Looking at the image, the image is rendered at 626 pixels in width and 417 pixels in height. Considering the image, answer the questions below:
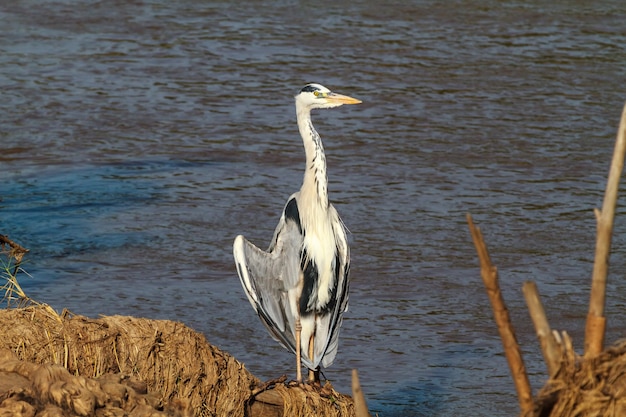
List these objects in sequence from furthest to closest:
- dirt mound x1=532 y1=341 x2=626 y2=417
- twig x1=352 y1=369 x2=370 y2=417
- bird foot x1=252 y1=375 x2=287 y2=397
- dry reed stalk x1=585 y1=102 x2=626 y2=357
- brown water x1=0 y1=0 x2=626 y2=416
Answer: brown water x1=0 y1=0 x2=626 y2=416
bird foot x1=252 y1=375 x2=287 y2=397
twig x1=352 y1=369 x2=370 y2=417
dirt mound x1=532 y1=341 x2=626 y2=417
dry reed stalk x1=585 y1=102 x2=626 y2=357

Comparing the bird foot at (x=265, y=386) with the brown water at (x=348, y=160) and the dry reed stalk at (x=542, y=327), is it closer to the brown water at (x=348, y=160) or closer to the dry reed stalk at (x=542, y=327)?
the brown water at (x=348, y=160)

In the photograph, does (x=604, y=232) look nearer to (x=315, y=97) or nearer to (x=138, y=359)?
(x=138, y=359)

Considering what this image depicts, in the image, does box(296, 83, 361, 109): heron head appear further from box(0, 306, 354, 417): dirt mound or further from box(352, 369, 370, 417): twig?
box(352, 369, 370, 417): twig

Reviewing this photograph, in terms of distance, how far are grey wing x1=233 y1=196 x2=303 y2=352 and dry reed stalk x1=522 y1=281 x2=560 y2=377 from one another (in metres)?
3.04

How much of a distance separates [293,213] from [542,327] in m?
3.21

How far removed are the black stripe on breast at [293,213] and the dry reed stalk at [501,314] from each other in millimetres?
3002

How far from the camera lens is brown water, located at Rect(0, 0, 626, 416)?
24.9ft

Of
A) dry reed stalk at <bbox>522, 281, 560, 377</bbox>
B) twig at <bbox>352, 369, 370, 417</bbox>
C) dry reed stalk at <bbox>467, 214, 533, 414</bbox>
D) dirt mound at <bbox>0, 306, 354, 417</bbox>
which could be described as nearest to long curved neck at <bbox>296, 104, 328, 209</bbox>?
dirt mound at <bbox>0, 306, 354, 417</bbox>

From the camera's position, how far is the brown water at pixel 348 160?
7.59m

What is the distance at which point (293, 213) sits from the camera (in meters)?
6.32

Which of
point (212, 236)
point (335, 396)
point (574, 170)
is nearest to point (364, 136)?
point (574, 170)

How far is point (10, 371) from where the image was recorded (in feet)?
14.5

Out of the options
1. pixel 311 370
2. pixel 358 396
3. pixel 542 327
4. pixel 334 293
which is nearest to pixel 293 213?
pixel 334 293

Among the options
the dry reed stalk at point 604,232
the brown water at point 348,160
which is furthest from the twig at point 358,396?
the brown water at point 348,160
